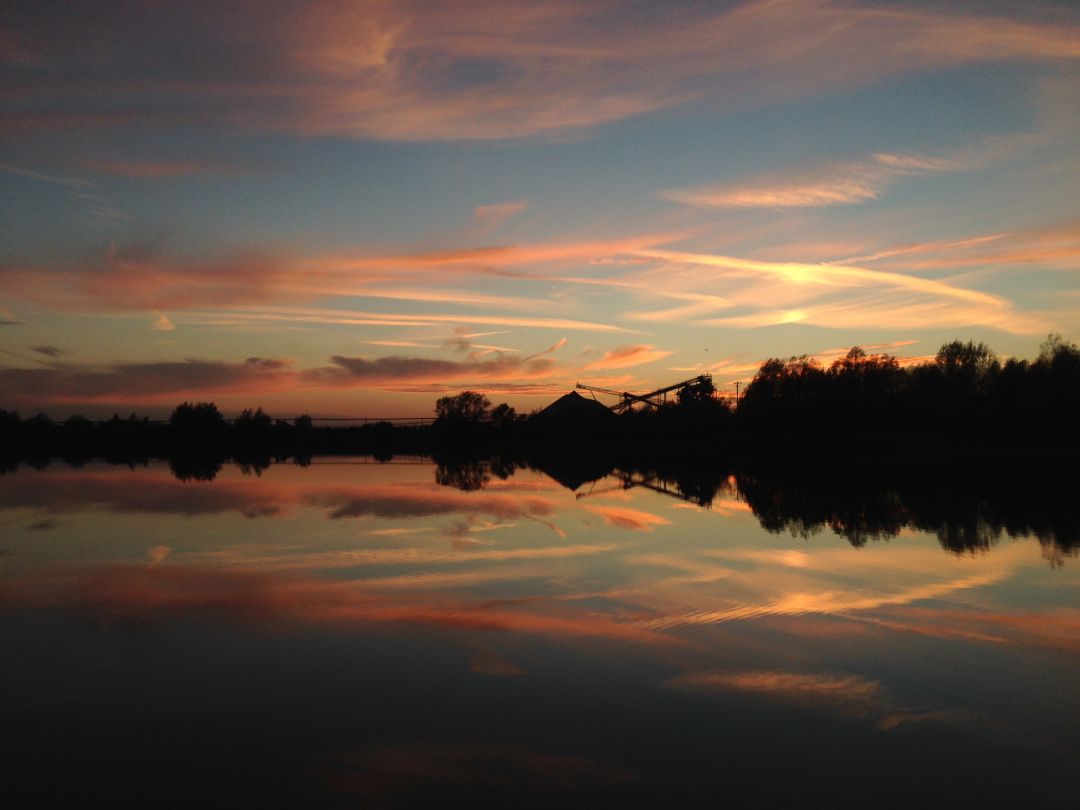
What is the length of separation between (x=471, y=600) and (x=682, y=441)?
76490 mm

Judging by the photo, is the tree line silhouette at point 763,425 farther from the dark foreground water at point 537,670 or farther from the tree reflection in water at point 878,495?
the dark foreground water at point 537,670

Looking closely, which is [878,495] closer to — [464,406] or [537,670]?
[537,670]

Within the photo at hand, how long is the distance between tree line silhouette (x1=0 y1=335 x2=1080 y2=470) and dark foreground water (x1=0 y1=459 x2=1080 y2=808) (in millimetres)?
54610

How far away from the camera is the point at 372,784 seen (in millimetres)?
6625

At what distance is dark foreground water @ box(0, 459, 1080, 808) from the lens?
22.1 ft

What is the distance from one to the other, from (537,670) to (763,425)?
7664cm

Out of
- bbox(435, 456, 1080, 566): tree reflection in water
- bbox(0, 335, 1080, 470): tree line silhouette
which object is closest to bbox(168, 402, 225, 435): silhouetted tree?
Result: bbox(0, 335, 1080, 470): tree line silhouette

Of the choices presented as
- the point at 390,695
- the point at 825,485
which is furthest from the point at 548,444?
the point at 390,695

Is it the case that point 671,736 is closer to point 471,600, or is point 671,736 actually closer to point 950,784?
point 950,784

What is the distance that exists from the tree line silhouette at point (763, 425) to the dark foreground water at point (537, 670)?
179 ft

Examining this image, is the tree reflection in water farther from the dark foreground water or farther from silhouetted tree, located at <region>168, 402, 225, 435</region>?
silhouetted tree, located at <region>168, 402, 225, 435</region>

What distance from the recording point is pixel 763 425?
82.8 m

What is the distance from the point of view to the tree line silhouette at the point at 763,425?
80.1m

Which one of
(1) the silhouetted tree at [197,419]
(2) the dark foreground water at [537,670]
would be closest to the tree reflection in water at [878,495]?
(2) the dark foreground water at [537,670]
